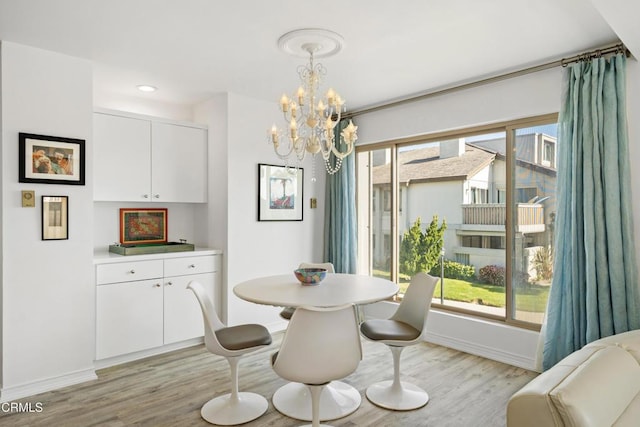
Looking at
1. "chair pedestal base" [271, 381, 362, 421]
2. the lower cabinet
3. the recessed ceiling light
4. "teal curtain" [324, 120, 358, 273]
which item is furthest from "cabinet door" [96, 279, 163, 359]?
"teal curtain" [324, 120, 358, 273]

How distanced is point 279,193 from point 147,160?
4.60 ft

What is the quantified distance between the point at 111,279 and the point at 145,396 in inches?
42.0

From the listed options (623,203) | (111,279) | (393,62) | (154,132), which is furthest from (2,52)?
(623,203)

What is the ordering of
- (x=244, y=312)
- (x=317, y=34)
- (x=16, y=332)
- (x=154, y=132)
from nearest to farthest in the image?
(x=317, y=34) → (x=16, y=332) → (x=154, y=132) → (x=244, y=312)

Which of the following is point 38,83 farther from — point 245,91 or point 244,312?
point 244,312

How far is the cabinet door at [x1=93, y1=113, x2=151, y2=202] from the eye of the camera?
145 inches

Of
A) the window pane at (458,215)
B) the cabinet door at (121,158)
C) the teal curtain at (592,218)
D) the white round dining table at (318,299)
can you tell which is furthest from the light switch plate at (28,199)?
the teal curtain at (592,218)

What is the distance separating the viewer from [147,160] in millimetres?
3992

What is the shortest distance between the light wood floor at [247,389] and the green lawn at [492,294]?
52 centimetres

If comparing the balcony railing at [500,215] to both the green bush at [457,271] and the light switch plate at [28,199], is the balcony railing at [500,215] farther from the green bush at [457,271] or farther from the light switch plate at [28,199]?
the light switch plate at [28,199]

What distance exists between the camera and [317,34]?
2.79 metres

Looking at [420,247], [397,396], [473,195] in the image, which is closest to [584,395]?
[397,396]

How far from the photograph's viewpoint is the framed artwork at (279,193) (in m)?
A: 4.48

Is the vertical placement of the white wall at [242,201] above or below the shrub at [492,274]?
above
